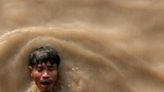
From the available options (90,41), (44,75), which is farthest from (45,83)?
(90,41)

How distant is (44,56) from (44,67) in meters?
0.05

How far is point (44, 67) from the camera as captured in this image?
9.23ft

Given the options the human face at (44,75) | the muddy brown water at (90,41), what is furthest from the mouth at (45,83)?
the muddy brown water at (90,41)

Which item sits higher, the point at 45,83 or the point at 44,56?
the point at 44,56

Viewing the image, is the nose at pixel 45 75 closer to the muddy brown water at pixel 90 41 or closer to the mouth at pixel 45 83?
the mouth at pixel 45 83

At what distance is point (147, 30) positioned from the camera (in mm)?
3033

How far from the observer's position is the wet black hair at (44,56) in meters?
2.80

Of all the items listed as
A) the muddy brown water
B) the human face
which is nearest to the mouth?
the human face

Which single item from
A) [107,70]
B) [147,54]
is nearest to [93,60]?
[107,70]

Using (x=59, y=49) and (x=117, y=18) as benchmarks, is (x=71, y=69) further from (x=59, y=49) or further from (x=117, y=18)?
(x=117, y=18)

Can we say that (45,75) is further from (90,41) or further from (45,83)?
(90,41)

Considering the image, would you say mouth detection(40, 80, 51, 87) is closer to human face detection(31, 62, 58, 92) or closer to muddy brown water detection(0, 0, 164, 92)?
human face detection(31, 62, 58, 92)

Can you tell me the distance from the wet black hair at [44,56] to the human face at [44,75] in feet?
0.07

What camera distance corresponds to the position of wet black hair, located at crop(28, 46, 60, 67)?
9.20ft
